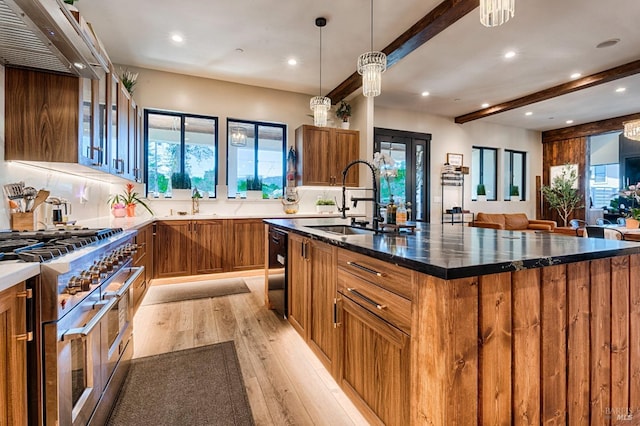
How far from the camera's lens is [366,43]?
382 centimetres

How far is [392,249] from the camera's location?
1.31 m

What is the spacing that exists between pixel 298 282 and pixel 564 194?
27.5 feet

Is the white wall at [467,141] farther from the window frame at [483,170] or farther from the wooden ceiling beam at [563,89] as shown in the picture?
the wooden ceiling beam at [563,89]

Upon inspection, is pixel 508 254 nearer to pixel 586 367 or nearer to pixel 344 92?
pixel 586 367

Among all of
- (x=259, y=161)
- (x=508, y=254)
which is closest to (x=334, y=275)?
(x=508, y=254)

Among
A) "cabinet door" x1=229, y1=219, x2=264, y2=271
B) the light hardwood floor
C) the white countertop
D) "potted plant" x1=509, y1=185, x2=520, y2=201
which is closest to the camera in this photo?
the white countertop

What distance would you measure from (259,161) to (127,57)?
7.74ft

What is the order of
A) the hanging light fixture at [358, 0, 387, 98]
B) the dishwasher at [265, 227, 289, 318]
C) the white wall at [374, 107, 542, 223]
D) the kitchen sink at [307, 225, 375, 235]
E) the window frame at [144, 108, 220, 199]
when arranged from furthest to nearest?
the white wall at [374, 107, 542, 223], the window frame at [144, 108, 220, 199], the hanging light fixture at [358, 0, 387, 98], the dishwasher at [265, 227, 289, 318], the kitchen sink at [307, 225, 375, 235]

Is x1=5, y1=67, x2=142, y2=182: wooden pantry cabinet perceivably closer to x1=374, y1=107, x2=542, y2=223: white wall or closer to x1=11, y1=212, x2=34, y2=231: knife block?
x1=11, y1=212, x2=34, y2=231: knife block

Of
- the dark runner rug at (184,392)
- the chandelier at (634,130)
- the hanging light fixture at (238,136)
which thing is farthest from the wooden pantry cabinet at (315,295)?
the chandelier at (634,130)

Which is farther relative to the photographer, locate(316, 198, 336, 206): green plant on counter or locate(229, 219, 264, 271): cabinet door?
locate(316, 198, 336, 206): green plant on counter

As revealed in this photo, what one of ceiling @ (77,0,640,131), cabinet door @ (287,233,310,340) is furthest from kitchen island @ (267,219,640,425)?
ceiling @ (77,0,640,131)

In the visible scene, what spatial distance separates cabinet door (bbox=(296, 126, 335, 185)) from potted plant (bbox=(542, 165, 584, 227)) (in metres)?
6.41

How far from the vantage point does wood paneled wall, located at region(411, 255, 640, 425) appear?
1000 mm
